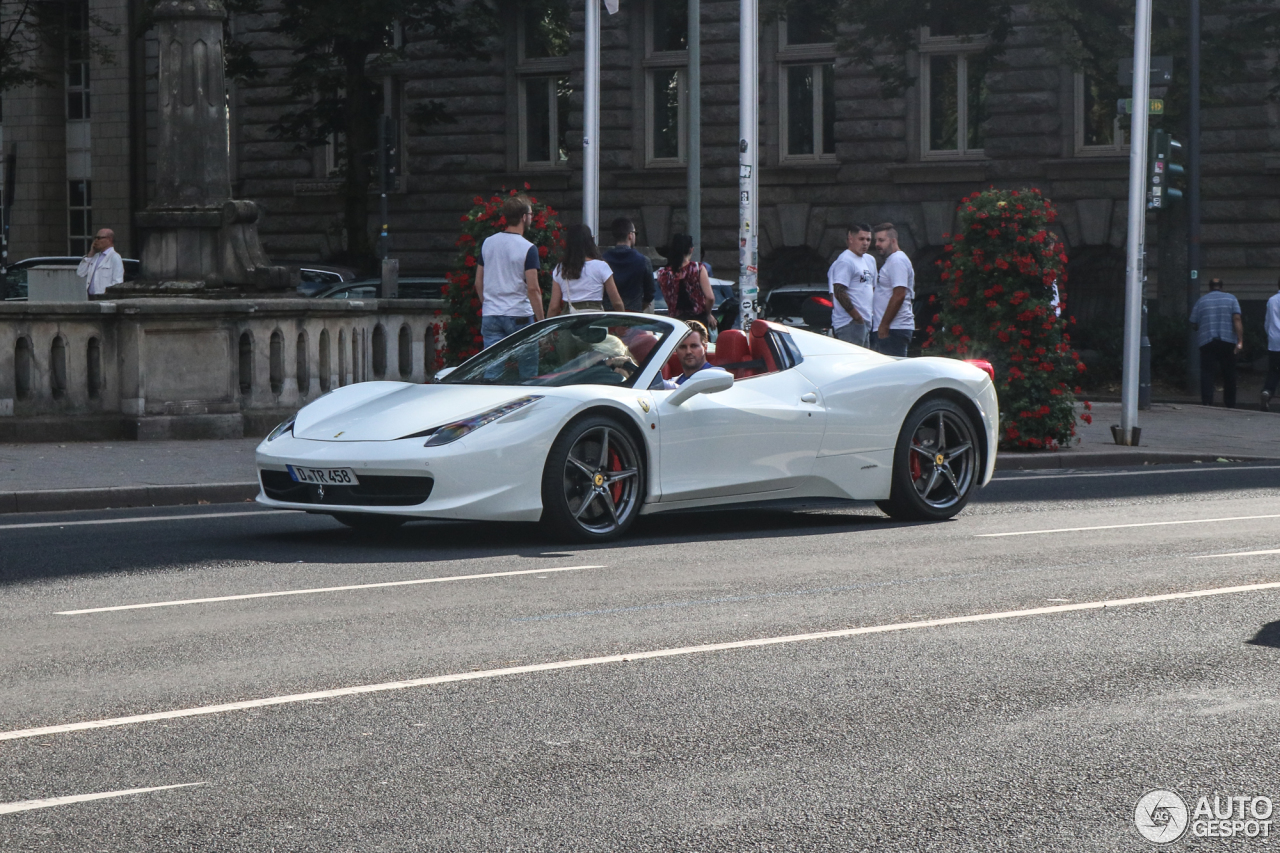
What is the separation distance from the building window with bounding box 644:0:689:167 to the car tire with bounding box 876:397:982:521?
2623 centimetres

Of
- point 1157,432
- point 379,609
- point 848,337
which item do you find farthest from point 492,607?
point 1157,432

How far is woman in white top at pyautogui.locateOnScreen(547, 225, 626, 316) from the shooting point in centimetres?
1379

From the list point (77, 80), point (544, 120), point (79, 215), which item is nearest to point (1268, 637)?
point (544, 120)

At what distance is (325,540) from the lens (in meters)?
9.90

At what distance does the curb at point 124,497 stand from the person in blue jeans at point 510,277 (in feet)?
7.66

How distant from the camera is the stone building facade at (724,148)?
32.1 meters

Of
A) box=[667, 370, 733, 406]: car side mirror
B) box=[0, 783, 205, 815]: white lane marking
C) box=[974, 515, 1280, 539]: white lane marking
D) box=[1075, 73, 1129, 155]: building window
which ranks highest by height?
box=[1075, 73, 1129, 155]: building window

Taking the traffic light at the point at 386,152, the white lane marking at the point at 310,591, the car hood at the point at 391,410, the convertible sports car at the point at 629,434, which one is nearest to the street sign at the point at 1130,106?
the convertible sports car at the point at 629,434

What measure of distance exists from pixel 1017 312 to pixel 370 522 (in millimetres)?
7999

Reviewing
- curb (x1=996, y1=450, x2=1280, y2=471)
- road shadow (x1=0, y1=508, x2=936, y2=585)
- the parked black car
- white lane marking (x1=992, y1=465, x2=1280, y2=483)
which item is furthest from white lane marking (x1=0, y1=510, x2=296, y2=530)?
the parked black car

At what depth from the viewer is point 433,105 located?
36625mm

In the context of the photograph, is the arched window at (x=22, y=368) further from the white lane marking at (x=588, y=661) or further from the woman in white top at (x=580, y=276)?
the white lane marking at (x=588, y=661)

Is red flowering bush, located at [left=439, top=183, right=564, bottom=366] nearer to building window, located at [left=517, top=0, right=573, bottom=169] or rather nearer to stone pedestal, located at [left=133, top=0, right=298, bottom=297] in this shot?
stone pedestal, located at [left=133, top=0, right=298, bottom=297]

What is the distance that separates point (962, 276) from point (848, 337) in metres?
1.33
